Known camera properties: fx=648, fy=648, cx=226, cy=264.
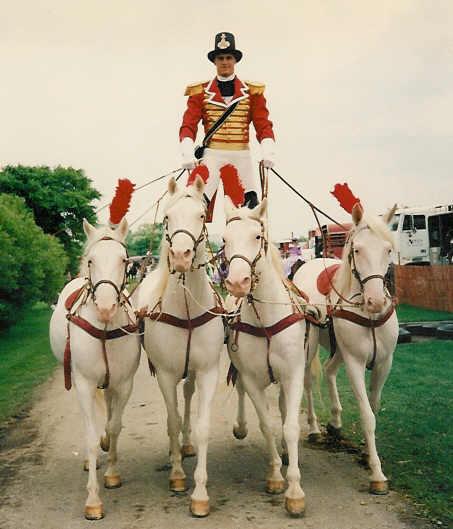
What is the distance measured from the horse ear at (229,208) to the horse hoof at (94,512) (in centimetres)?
276

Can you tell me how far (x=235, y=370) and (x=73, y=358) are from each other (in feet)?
5.84

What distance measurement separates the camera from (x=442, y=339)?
14.7 meters

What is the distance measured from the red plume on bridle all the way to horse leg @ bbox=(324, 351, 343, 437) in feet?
10.2

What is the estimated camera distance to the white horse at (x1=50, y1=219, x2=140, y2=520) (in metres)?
5.59

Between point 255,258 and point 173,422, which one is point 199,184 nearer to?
point 255,258

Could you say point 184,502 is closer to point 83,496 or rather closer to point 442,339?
point 83,496

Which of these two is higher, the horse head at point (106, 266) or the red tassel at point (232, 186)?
the red tassel at point (232, 186)

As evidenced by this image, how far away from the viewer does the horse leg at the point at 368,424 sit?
19.0 feet

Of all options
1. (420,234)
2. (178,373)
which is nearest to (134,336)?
(178,373)

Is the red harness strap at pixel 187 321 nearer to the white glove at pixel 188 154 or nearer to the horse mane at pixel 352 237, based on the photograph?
the horse mane at pixel 352 237

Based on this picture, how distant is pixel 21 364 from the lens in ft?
50.2

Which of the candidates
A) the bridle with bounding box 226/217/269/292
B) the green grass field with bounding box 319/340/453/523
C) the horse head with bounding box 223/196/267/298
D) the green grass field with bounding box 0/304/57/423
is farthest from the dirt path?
the green grass field with bounding box 0/304/57/423

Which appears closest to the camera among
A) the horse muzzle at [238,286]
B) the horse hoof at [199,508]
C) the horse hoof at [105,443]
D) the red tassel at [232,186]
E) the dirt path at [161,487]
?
the horse muzzle at [238,286]

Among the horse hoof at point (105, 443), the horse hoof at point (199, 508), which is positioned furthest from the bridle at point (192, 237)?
the horse hoof at point (105, 443)
